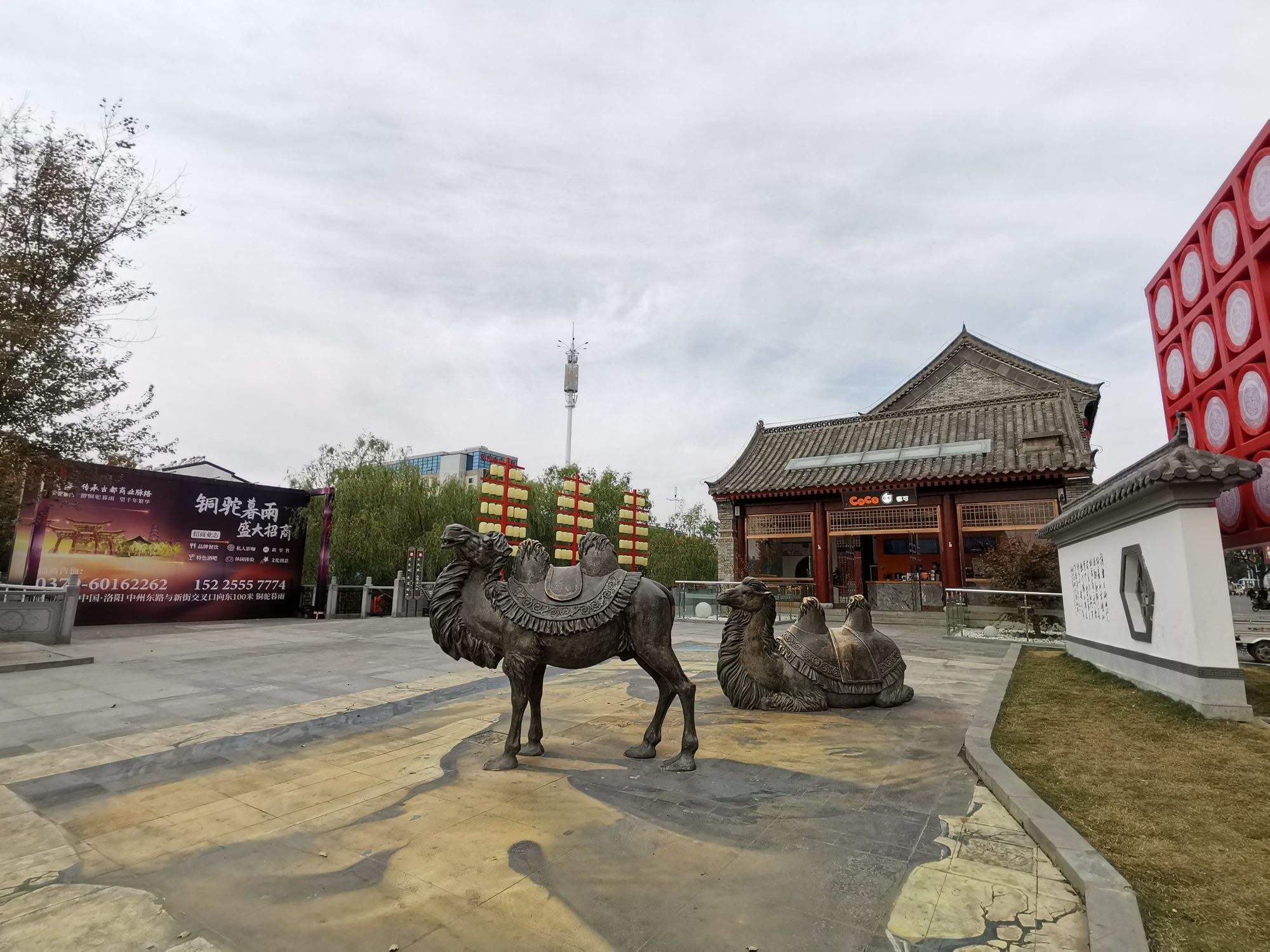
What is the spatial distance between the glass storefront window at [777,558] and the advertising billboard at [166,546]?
13954 mm

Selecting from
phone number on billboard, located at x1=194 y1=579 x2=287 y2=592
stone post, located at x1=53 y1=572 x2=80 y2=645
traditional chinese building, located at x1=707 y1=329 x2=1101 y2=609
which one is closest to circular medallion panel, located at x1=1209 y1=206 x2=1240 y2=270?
traditional chinese building, located at x1=707 y1=329 x2=1101 y2=609

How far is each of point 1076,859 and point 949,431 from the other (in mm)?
19157

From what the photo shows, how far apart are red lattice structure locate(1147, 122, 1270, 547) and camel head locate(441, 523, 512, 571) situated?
7750mm

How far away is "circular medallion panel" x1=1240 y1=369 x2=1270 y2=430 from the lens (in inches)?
261

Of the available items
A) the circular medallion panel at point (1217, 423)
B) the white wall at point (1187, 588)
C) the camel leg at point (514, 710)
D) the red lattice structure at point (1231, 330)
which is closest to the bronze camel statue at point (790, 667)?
the camel leg at point (514, 710)

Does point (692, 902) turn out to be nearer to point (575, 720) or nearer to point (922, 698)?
point (575, 720)

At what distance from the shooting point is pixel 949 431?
65.1 feet

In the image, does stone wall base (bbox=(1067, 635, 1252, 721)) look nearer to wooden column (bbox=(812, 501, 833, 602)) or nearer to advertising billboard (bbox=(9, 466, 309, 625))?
wooden column (bbox=(812, 501, 833, 602))

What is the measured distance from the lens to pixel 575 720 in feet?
18.9

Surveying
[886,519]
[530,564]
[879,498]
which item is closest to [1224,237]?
[530,564]

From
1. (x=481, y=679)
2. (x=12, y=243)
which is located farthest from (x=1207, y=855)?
(x=12, y=243)

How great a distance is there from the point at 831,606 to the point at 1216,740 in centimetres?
1426

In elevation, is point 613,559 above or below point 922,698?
above

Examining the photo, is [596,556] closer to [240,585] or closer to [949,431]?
[240,585]
